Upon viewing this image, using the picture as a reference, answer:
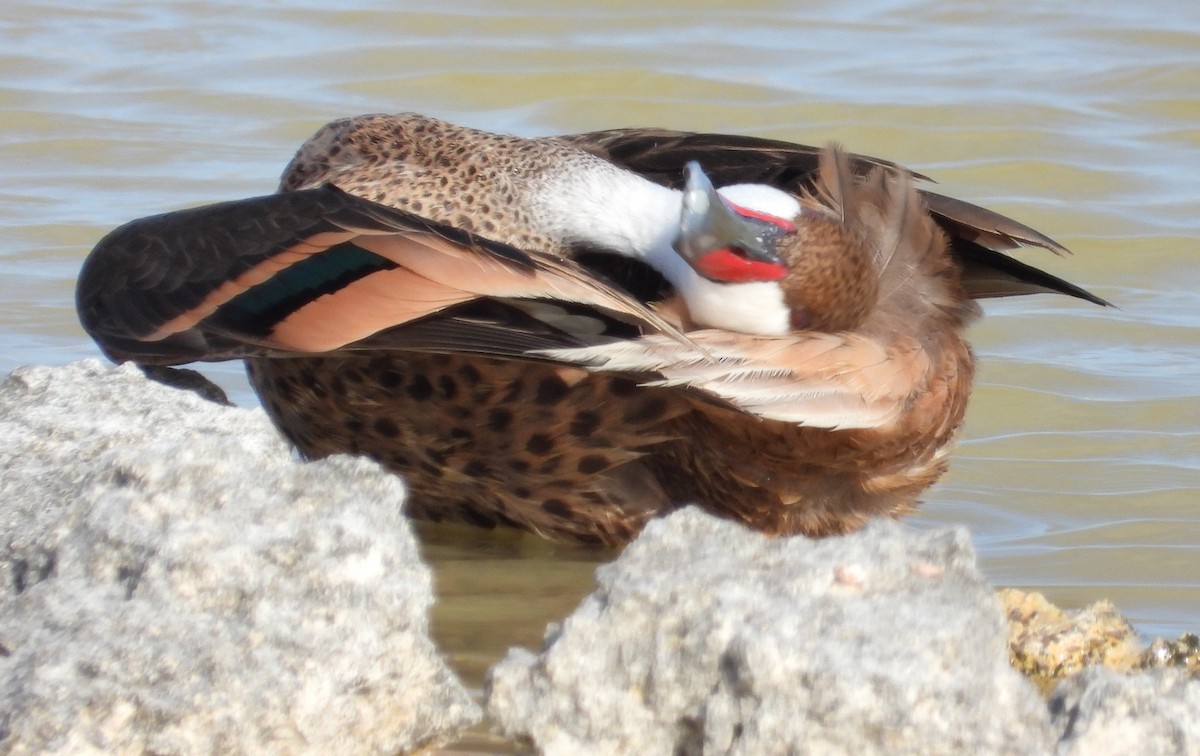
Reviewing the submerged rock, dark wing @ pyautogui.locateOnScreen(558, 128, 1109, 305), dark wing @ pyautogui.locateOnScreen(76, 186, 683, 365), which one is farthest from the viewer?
dark wing @ pyautogui.locateOnScreen(558, 128, 1109, 305)

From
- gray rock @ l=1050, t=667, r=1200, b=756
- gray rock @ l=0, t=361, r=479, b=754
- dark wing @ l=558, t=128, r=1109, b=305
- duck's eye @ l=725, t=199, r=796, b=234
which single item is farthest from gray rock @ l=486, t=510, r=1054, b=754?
dark wing @ l=558, t=128, r=1109, b=305

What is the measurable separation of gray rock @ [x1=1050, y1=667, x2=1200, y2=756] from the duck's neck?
48.3 inches

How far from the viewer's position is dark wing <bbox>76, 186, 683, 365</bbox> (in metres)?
3.62

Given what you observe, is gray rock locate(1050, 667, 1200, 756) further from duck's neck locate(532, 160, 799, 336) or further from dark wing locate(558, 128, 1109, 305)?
dark wing locate(558, 128, 1109, 305)

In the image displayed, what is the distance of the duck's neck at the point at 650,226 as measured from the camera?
12.3ft

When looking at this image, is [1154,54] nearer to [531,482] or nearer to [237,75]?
[237,75]

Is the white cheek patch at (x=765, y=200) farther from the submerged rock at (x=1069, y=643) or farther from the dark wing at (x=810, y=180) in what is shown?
the submerged rock at (x=1069, y=643)

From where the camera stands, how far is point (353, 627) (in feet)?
9.58

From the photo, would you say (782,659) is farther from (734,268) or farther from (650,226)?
(650,226)

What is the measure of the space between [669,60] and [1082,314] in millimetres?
3520

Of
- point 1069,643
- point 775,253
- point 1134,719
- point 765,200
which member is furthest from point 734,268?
point 1134,719

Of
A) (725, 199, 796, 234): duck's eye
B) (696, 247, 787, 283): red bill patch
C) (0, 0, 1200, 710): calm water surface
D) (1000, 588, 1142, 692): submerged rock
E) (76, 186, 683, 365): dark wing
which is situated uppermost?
(725, 199, 796, 234): duck's eye

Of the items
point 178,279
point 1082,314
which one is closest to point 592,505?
point 178,279

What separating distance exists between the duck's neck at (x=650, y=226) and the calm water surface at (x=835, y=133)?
31.8 inches
